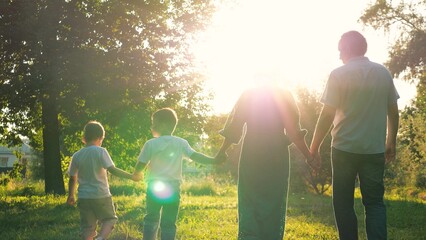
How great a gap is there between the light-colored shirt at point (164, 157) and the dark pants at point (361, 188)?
1.93m

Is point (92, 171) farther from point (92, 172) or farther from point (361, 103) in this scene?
point (361, 103)

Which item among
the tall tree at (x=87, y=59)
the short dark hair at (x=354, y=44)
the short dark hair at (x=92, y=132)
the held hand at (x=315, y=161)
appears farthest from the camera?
the tall tree at (x=87, y=59)

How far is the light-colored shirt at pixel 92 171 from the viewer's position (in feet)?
21.1

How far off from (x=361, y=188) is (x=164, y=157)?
2379 millimetres

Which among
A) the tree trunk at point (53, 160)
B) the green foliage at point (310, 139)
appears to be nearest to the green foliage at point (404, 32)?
the green foliage at point (310, 139)

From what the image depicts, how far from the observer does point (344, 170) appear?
5336 mm

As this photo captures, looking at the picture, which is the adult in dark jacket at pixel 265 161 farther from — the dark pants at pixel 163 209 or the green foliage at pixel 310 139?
the green foliage at pixel 310 139

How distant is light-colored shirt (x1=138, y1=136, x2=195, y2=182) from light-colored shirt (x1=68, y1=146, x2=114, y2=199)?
23.0 inches

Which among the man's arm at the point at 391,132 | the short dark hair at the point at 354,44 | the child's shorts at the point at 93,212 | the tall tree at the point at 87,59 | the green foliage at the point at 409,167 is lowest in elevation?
the green foliage at the point at 409,167

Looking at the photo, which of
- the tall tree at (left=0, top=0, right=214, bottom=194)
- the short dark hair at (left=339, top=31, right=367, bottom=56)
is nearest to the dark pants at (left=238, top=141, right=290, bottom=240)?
the short dark hair at (left=339, top=31, right=367, bottom=56)

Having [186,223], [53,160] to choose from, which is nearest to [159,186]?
[186,223]

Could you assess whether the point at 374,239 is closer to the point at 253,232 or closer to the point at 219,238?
the point at 253,232

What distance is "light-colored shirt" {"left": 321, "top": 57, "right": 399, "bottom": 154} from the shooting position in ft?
17.4

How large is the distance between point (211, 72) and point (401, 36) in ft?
36.8
